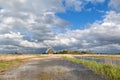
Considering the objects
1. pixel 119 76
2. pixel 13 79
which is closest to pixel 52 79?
pixel 13 79

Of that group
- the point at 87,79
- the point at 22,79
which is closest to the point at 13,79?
the point at 22,79

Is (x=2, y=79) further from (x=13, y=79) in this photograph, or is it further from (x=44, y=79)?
(x=44, y=79)

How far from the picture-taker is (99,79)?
26.6 metres

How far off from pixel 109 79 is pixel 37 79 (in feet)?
23.3

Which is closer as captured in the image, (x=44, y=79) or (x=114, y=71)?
(x=44, y=79)

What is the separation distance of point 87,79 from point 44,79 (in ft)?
14.5

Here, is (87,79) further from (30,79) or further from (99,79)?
(30,79)

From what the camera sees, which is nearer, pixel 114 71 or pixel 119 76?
pixel 119 76

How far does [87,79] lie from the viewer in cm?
2709

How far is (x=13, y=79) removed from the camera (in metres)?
27.0

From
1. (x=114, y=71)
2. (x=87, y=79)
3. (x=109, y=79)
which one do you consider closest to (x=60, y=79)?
(x=87, y=79)

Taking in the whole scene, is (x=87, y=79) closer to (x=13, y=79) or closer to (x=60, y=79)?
(x=60, y=79)

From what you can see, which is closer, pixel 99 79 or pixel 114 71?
pixel 99 79

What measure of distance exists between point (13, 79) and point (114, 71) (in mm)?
11073
